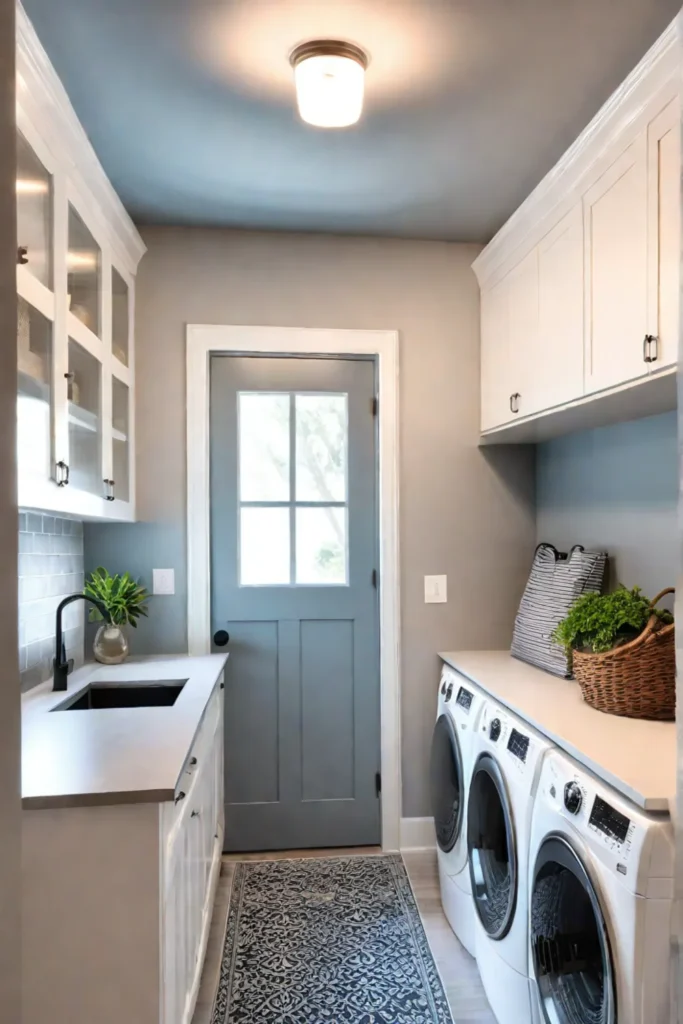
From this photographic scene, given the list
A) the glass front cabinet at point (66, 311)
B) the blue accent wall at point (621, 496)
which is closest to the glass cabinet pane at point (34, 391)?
the glass front cabinet at point (66, 311)

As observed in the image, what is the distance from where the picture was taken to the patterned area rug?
76.2 inches

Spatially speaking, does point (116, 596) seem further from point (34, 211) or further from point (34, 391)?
point (34, 211)

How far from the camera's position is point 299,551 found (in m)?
2.90

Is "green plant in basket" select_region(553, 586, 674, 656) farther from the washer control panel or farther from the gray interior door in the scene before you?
the gray interior door

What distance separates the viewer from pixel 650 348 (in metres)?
1.61

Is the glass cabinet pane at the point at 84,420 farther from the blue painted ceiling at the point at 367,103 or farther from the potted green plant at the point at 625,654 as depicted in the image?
the potted green plant at the point at 625,654

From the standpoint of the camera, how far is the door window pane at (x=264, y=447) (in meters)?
2.88

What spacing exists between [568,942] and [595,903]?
0.77 ft

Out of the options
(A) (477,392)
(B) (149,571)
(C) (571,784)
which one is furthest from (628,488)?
(B) (149,571)

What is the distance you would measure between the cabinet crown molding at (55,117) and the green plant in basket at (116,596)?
1295 mm

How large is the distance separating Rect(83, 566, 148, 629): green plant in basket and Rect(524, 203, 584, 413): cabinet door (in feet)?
5.44

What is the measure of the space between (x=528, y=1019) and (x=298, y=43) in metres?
2.49

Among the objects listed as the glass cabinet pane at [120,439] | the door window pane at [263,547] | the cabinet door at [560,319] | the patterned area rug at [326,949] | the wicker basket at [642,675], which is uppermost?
the cabinet door at [560,319]

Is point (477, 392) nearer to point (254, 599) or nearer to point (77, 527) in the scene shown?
point (254, 599)
